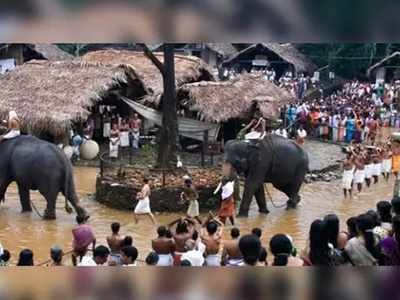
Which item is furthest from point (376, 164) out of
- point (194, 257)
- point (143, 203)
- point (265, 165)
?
point (194, 257)

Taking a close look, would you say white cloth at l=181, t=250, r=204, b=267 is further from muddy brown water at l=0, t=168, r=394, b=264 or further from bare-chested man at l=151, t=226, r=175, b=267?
muddy brown water at l=0, t=168, r=394, b=264

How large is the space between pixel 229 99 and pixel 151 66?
4602mm

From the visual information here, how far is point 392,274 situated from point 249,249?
207 centimetres

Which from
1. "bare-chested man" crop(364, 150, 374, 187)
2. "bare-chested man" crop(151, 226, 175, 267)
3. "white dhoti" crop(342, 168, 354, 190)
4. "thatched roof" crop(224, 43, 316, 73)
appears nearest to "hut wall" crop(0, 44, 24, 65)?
"thatched roof" crop(224, 43, 316, 73)

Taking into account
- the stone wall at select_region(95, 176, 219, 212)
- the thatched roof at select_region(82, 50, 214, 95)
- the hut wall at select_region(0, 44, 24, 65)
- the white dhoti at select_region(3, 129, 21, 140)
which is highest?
the hut wall at select_region(0, 44, 24, 65)

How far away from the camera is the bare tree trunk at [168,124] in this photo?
15.5 metres

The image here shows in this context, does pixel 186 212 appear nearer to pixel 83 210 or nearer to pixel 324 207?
pixel 83 210

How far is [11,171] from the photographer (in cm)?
1372

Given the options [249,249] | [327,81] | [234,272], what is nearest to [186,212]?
[249,249]

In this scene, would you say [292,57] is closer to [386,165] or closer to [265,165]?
[386,165]

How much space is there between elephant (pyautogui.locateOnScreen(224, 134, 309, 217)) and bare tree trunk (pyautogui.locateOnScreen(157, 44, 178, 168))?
169cm

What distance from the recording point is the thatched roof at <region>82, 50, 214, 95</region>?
22734mm

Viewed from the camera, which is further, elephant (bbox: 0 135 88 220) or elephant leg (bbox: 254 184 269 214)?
elephant leg (bbox: 254 184 269 214)

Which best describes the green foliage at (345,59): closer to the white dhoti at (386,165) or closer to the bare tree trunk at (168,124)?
the white dhoti at (386,165)
